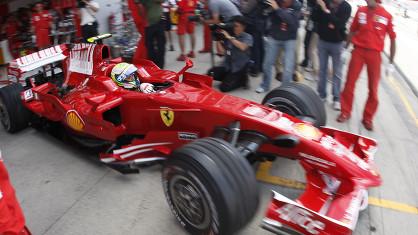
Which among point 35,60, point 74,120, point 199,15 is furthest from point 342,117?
point 35,60

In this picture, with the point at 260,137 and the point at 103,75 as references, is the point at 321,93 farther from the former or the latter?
the point at 103,75

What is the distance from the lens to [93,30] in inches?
291

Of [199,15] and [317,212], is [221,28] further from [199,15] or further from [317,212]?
[317,212]

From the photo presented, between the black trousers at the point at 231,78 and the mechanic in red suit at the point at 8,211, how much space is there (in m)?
4.61

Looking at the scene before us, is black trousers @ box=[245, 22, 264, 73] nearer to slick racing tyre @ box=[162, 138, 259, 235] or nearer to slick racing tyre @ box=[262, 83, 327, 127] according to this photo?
slick racing tyre @ box=[262, 83, 327, 127]

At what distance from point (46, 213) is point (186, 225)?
57.0 inches

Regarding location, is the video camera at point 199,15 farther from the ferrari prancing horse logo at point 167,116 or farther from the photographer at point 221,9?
the ferrari prancing horse logo at point 167,116

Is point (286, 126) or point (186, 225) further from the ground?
point (286, 126)

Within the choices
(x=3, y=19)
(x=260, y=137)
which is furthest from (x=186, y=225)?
(x=3, y=19)

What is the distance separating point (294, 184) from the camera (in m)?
3.87

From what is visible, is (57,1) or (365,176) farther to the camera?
(57,1)

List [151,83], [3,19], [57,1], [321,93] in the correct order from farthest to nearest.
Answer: [57,1] < [3,19] < [321,93] < [151,83]

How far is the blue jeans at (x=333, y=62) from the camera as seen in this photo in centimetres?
550

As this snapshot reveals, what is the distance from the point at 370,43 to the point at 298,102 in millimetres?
1643
